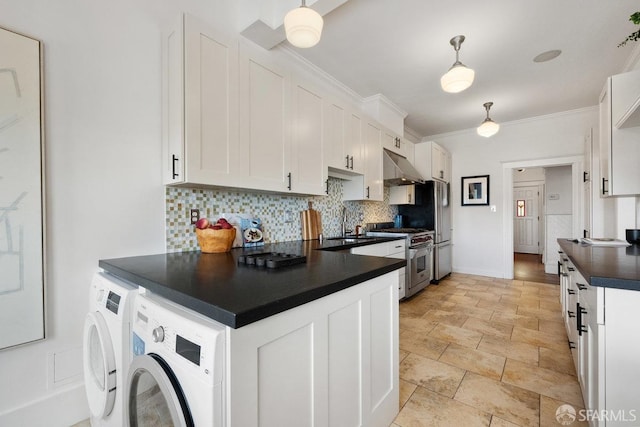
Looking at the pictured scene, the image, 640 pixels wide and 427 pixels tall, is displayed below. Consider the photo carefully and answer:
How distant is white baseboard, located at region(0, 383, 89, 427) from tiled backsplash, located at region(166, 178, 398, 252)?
0.88 m

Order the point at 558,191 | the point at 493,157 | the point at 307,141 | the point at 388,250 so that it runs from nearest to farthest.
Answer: the point at 307,141 < the point at 388,250 < the point at 493,157 < the point at 558,191

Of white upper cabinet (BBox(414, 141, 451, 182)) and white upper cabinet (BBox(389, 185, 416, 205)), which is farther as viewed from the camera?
white upper cabinet (BBox(414, 141, 451, 182))

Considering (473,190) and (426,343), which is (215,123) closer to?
(426,343)

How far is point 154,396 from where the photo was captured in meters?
0.90

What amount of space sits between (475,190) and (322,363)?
5088 millimetres

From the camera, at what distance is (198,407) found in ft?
2.39

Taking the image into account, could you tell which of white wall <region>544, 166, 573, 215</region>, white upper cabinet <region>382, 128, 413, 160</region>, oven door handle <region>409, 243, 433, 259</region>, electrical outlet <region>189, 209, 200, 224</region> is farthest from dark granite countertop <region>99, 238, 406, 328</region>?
white wall <region>544, 166, 573, 215</region>

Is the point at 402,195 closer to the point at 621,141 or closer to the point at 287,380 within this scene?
the point at 621,141

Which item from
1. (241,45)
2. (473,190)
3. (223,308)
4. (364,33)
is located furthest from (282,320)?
(473,190)

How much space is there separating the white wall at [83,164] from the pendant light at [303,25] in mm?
875

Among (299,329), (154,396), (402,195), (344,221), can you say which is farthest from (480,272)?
(154,396)

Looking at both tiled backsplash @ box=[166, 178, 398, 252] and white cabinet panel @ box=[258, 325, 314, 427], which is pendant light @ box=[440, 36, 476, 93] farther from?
white cabinet panel @ box=[258, 325, 314, 427]

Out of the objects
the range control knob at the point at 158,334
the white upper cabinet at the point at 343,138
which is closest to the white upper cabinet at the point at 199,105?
the range control knob at the point at 158,334

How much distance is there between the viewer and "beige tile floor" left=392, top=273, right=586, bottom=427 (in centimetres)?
160
